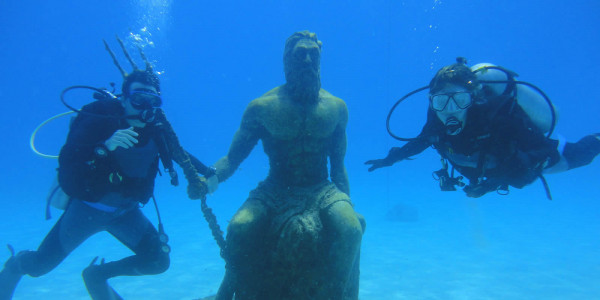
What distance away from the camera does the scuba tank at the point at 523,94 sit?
147 inches

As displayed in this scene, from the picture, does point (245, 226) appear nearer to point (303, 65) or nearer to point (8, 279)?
point (303, 65)

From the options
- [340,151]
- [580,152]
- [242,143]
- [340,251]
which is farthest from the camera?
[340,151]

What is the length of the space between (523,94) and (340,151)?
2.33m

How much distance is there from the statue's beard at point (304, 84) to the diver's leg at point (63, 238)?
132 inches

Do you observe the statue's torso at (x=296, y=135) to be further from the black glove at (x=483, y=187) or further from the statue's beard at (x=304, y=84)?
the black glove at (x=483, y=187)

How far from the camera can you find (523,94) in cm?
379

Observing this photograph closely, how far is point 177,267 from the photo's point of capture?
446 inches

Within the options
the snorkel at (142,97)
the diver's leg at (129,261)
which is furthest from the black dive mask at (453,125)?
the diver's leg at (129,261)

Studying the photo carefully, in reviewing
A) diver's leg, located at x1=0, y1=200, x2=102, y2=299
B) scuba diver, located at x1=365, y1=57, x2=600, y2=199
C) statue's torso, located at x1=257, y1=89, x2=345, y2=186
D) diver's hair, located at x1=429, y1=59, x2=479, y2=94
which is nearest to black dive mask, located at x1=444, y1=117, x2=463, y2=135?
scuba diver, located at x1=365, y1=57, x2=600, y2=199


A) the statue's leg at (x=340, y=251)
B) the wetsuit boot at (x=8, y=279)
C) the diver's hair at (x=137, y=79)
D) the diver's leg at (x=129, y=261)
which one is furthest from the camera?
the wetsuit boot at (x=8, y=279)

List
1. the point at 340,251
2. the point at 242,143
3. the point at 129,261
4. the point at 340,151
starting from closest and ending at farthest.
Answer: the point at 340,251 < the point at 242,143 < the point at 340,151 < the point at 129,261

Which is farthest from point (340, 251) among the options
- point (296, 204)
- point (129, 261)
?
point (129, 261)

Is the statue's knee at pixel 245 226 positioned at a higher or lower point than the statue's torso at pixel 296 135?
lower

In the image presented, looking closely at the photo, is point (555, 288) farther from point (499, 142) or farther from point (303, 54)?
point (303, 54)
